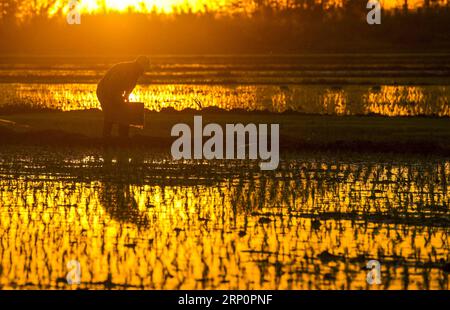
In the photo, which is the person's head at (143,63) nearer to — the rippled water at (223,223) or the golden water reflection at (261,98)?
the rippled water at (223,223)

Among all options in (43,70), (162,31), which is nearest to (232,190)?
(43,70)

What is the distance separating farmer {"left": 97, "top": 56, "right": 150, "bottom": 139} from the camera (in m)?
15.5

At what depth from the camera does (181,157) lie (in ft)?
49.9

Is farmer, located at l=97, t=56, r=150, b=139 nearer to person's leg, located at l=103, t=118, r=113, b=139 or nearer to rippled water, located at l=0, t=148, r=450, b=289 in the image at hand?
person's leg, located at l=103, t=118, r=113, b=139

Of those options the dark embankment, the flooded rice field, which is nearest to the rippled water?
the dark embankment

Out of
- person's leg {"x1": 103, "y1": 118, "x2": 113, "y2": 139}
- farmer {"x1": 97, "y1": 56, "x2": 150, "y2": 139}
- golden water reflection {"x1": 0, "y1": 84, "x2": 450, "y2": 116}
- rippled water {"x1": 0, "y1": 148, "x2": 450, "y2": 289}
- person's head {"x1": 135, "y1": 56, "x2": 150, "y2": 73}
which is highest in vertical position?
golden water reflection {"x1": 0, "y1": 84, "x2": 450, "y2": 116}

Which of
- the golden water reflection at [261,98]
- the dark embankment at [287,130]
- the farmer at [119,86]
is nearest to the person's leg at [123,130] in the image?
the dark embankment at [287,130]

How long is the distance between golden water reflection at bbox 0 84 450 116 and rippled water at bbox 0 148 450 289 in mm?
A: 7948

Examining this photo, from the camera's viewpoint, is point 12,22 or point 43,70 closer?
point 43,70

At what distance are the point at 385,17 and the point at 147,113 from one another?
→ 112 ft

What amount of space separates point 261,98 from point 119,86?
34.2ft

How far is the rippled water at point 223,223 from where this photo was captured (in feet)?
26.3

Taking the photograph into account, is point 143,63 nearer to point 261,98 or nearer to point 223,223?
point 223,223
